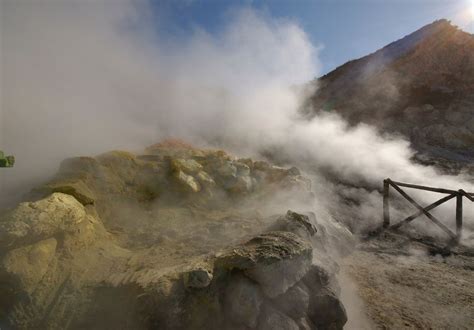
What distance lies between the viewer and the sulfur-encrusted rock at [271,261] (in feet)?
10.9

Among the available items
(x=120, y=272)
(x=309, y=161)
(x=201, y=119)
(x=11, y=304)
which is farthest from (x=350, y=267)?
(x=201, y=119)

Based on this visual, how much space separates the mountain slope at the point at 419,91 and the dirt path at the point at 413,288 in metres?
7.95

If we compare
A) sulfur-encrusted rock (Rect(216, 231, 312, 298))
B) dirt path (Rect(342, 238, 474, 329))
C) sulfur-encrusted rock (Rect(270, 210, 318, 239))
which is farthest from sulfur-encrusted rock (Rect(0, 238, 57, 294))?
dirt path (Rect(342, 238, 474, 329))

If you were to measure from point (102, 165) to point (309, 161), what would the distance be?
816 cm

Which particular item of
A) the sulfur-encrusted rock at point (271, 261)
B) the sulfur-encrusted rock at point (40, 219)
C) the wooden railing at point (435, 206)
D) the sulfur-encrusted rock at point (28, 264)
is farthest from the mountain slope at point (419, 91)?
the sulfur-encrusted rock at point (28, 264)

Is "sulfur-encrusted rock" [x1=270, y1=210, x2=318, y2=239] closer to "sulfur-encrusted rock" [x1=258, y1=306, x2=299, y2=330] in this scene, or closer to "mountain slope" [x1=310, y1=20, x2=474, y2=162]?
"sulfur-encrusted rock" [x1=258, y1=306, x2=299, y2=330]

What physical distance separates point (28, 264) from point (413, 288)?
211 inches

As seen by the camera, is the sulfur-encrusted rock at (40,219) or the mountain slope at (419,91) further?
the mountain slope at (419,91)

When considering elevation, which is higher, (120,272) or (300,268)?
(120,272)

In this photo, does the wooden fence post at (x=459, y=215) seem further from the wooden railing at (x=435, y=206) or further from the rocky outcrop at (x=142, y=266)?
the rocky outcrop at (x=142, y=266)

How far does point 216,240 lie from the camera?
4.48m

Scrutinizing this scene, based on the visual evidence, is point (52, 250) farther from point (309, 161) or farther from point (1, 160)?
point (309, 161)

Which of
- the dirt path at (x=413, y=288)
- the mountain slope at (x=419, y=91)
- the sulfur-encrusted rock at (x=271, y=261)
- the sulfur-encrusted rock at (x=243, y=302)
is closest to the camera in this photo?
the sulfur-encrusted rock at (x=243, y=302)

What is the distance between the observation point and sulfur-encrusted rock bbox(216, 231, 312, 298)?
331 centimetres
